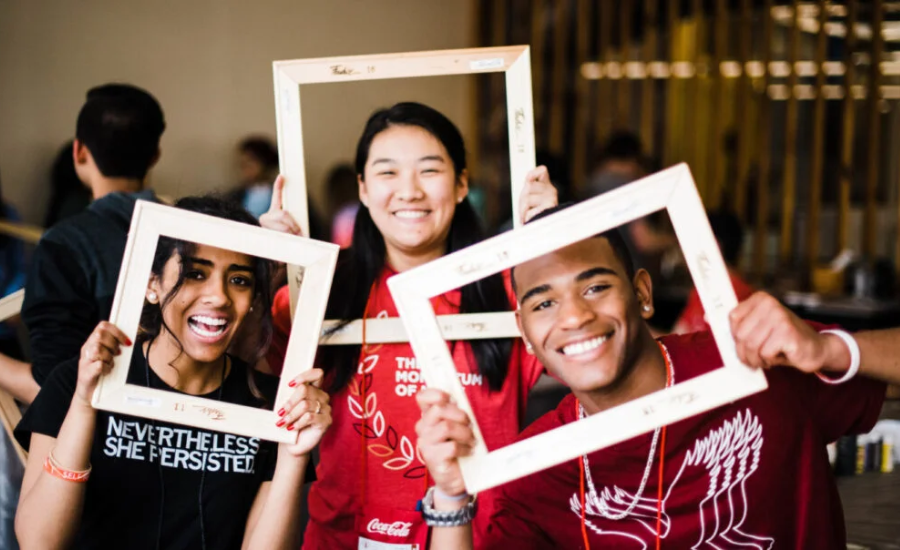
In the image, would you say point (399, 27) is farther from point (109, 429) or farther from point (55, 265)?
point (109, 429)

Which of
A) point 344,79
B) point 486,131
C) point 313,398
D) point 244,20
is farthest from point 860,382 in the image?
point 486,131

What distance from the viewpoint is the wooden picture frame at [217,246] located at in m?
1.20

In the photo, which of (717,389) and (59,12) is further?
(59,12)

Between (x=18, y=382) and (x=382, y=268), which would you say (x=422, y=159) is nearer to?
(x=382, y=268)

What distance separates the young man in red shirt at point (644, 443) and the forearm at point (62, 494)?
485 mm

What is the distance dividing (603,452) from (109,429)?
0.73 meters

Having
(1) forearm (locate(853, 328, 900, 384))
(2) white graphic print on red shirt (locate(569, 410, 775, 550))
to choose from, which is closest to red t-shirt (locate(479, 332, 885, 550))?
(2) white graphic print on red shirt (locate(569, 410, 775, 550))

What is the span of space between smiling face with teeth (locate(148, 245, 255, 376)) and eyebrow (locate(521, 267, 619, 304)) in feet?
1.33

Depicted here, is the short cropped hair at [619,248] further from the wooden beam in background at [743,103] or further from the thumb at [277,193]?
the wooden beam in background at [743,103]

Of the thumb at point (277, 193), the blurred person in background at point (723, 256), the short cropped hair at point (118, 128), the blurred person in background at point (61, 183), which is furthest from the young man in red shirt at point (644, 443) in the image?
the blurred person in background at point (61, 183)

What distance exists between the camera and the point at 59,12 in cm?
380

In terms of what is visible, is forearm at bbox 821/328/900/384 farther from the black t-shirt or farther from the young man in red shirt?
the black t-shirt

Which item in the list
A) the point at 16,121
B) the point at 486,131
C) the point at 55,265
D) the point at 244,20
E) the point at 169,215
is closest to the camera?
the point at 169,215

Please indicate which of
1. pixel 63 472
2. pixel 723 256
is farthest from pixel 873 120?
pixel 63 472
